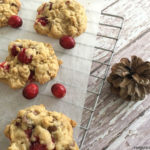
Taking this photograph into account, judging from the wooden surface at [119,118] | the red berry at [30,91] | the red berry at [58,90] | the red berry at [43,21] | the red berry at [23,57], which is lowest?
the wooden surface at [119,118]

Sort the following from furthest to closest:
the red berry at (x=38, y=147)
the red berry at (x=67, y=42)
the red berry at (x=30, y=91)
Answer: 1. the red berry at (x=67, y=42)
2. the red berry at (x=30, y=91)
3. the red berry at (x=38, y=147)

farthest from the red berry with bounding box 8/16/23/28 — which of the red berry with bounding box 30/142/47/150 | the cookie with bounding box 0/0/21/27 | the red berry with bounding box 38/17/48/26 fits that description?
the red berry with bounding box 30/142/47/150

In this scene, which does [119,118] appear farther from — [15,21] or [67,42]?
[15,21]

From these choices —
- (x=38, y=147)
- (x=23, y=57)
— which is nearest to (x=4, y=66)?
(x=23, y=57)

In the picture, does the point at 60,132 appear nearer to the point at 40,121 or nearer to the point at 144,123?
the point at 40,121

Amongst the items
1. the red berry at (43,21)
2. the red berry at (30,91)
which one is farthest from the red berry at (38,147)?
the red berry at (43,21)

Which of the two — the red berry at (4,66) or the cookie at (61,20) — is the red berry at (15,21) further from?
the red berry at (4,66)
